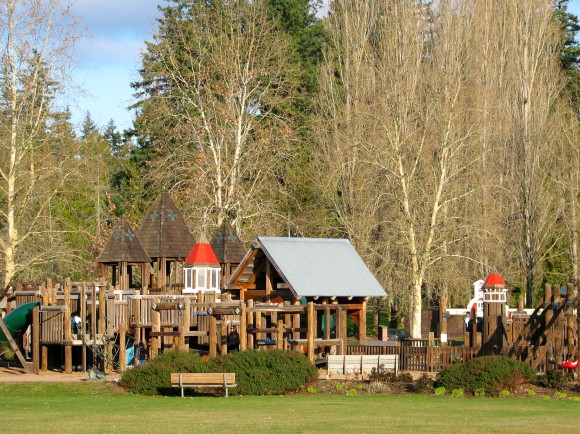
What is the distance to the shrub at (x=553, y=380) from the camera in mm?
27531

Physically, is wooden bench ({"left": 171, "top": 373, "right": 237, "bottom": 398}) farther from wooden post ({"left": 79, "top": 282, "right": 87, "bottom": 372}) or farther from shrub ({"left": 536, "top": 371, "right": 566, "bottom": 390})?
shrub ({"left": 536, "top": 371, "right": 566, "bottom": 390})

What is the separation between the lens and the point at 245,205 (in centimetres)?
4853

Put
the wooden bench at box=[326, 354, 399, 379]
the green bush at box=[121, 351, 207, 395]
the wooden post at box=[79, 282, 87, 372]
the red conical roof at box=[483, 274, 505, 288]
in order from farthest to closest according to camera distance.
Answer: the red conical roof at box=[483, 274, 505, 288], the wooden post at box=[79, 282, 87, 372], the wooden bench at box=[326, 354, 399, 379], the green bush at box=[121, 351, 207, 395]

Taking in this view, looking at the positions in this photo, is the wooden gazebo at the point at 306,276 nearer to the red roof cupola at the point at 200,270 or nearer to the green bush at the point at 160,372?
the red roof cupola at the point at 200,270

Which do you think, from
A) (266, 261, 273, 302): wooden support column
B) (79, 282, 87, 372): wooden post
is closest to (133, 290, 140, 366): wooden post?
(79, 282, 87, 372): wooden post

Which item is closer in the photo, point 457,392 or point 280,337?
point 457,392

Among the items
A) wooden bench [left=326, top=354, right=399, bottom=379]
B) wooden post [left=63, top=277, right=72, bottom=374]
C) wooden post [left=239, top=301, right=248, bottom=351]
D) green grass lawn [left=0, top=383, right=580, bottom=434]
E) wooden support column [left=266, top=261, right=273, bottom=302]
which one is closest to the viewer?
green grass lawn [left=0, top=383, right=580, bottom=434]

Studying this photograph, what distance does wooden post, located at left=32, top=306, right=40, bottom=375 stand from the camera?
1280 inches

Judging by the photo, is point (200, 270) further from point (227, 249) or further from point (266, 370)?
point (266, 370)

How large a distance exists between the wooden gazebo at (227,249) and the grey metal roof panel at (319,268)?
21.0 feet

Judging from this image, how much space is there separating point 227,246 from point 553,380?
18.5 metres

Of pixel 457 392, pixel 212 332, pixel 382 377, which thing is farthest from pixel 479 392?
pixel 212 332

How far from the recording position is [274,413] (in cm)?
2217

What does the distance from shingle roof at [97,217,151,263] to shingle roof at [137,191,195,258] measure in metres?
1.64
